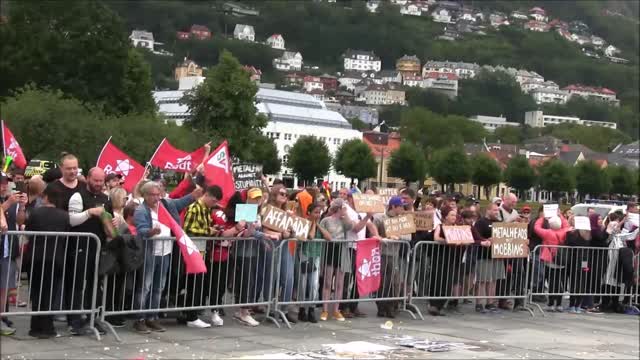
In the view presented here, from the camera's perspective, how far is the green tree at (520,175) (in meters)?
120

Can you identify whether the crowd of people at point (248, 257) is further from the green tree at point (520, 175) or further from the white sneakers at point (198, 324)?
the green tree at point (520, 175)

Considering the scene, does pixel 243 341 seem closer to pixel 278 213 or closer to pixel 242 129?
pixel 278 213

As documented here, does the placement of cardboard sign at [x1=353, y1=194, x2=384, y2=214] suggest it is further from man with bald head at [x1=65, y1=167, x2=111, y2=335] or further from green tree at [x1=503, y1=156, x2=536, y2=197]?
green tree at [x1=503, y1=156, x2=536, y2=197]

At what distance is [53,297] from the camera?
32.1 feet

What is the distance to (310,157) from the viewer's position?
389 ft

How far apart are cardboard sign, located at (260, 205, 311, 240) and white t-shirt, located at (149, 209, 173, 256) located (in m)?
1.31

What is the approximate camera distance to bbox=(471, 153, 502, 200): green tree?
396 ft

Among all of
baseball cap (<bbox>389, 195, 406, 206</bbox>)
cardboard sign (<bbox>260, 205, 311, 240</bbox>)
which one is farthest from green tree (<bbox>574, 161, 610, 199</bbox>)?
cardboard sign (<bbox>260, 205, 311, 240</bbox>)

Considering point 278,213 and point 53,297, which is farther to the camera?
point 278,213

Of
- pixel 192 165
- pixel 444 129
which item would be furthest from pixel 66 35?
pixel 444 129

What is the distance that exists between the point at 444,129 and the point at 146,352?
180 meters

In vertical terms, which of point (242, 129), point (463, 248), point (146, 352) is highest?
point (242, 129)

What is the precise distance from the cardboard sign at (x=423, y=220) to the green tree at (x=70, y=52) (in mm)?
49853

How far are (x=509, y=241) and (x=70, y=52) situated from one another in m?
53.2
